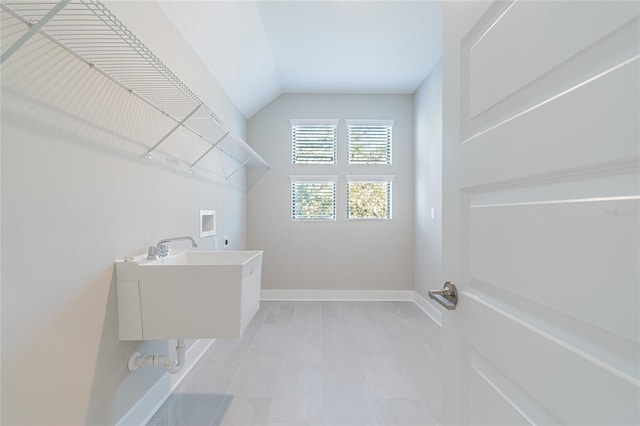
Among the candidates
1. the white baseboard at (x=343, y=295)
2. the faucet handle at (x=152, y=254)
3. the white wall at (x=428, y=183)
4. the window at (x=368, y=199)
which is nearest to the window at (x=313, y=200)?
the window at (x=368, y=199)

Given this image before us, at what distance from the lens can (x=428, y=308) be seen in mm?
3578

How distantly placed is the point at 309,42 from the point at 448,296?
2.86 meters

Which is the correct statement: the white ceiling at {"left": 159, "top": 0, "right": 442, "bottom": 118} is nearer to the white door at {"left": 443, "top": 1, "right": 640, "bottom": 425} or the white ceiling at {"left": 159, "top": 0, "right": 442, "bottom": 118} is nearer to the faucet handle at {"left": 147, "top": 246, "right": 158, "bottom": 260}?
the faucet handle at {"left": 147, "top": 246, "right": 158, "bottom": 260}

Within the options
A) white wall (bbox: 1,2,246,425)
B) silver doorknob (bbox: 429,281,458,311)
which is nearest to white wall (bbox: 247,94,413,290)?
white wall (bbox: 1,2,246,425)

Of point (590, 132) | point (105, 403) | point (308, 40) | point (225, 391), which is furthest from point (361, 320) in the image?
point (590, 132)

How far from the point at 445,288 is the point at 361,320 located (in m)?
2.64

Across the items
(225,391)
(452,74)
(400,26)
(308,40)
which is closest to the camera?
(452,74)

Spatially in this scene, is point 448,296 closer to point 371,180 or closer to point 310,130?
point 371,180

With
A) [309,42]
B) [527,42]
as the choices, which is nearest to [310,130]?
[309,42]

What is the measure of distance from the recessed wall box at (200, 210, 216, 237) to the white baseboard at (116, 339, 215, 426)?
901 millimetres

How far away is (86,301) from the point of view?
132 cm

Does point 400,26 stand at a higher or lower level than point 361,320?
higher

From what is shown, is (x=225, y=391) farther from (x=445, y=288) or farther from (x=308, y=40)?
(x=308, y=40)

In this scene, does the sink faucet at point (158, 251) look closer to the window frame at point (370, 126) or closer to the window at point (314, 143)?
the window at point (314, 143)
